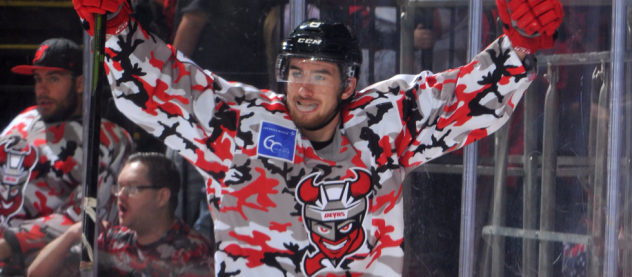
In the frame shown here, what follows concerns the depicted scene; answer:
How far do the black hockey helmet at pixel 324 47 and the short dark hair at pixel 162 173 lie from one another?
32.6 inches

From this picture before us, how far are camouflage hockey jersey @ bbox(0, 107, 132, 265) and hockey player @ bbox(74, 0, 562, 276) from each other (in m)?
0.97

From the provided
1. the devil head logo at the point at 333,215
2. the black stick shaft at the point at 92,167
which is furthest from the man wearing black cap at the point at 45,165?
the devil head logo at the point at 333,215

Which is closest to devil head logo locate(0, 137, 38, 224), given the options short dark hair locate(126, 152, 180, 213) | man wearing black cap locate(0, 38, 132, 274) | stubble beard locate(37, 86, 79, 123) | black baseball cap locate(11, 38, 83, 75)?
man wearing black cap locate(0, 38, 132, 274)

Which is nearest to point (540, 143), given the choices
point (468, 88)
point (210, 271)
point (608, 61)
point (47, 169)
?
point (608, 61)

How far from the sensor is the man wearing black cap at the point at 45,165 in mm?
2646

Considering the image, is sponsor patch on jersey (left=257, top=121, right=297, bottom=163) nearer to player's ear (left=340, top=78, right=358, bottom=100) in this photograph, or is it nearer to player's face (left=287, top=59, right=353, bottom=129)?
player's face (left=287, top=59, right=353, bottom=129)

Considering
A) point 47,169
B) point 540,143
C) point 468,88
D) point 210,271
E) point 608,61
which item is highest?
point 608,61

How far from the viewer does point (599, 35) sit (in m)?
2.25

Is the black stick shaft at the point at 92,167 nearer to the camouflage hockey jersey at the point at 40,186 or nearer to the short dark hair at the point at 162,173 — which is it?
the short dark hair at the point at 162,173

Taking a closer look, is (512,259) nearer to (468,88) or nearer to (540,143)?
(540,143)

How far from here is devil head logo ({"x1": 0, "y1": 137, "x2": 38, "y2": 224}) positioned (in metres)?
2.66

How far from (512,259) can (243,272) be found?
109 centimetres

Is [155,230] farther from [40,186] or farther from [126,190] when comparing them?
[40,186]

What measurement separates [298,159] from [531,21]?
0.78 m
